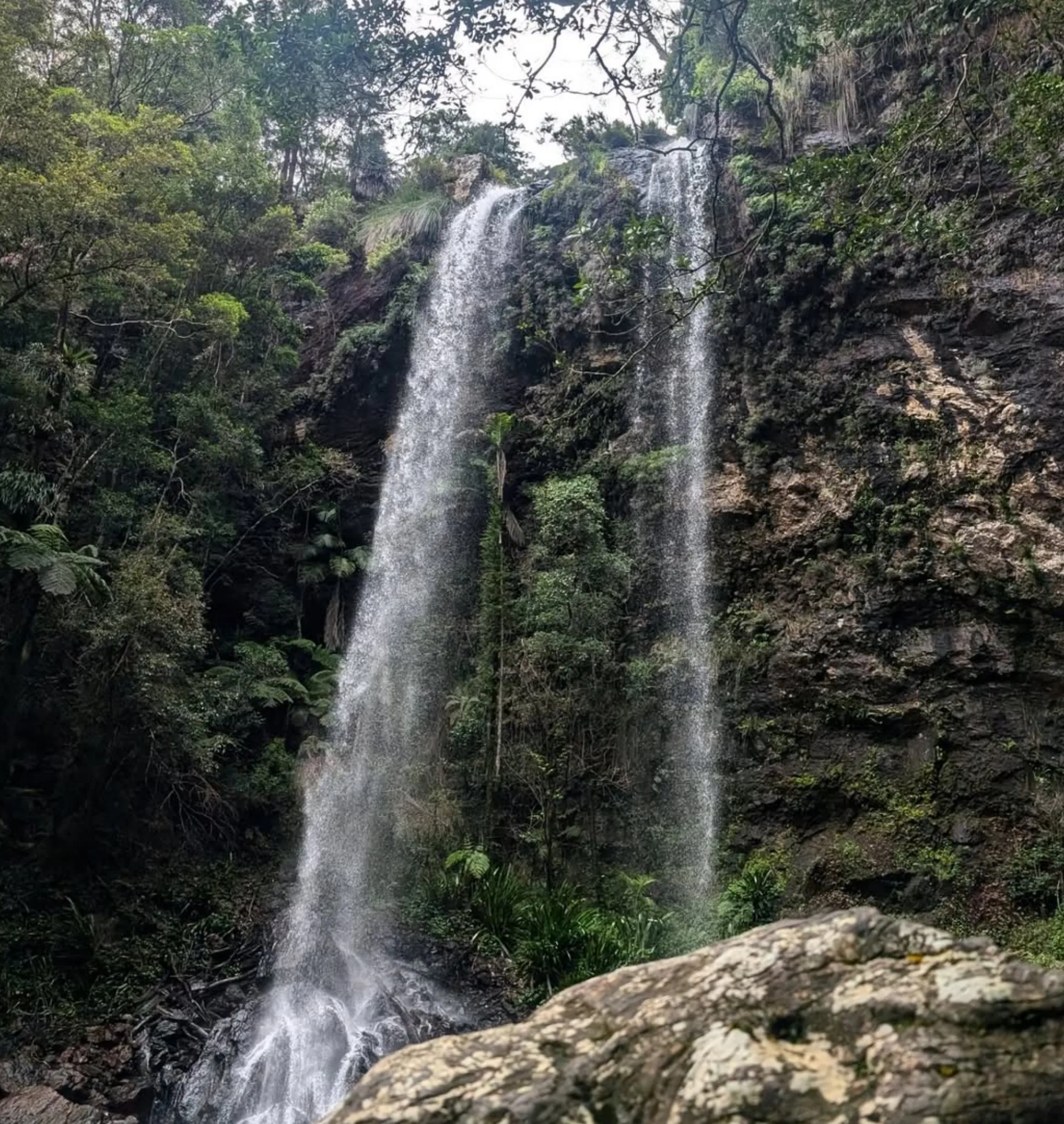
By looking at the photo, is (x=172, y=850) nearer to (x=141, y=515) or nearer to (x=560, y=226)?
(x=141, y=515)

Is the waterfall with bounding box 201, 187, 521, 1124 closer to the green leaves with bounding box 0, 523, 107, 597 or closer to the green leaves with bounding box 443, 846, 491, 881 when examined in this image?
the green leaves with bounding box 443, 846, 491, 881

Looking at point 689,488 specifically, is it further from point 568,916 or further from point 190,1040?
point 190,1040

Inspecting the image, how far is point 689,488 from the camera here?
1303 cm

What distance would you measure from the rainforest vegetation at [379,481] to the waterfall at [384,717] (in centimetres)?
44

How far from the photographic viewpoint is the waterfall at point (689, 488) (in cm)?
1117

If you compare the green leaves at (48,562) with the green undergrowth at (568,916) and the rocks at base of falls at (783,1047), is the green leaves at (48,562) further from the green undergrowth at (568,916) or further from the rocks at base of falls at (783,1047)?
the rocks at base of falls at (783,1047)

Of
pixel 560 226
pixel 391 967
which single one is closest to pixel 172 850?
pixel 391 967

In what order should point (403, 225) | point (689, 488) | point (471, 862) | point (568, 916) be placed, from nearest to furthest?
point (568, 916)
point (471, 862)
point (689, 488)
point (403, 225)

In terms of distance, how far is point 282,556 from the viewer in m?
16.0

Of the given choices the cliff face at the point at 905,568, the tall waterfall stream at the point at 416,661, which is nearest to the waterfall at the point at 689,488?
the tall waterfall stream at the point at 416,661

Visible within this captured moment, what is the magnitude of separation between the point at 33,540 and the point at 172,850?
179 inches

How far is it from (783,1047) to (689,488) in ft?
36.6

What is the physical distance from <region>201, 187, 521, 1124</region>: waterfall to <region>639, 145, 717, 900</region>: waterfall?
3596 millimetres

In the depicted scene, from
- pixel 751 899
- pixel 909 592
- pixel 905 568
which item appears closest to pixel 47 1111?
pixel 751 899
